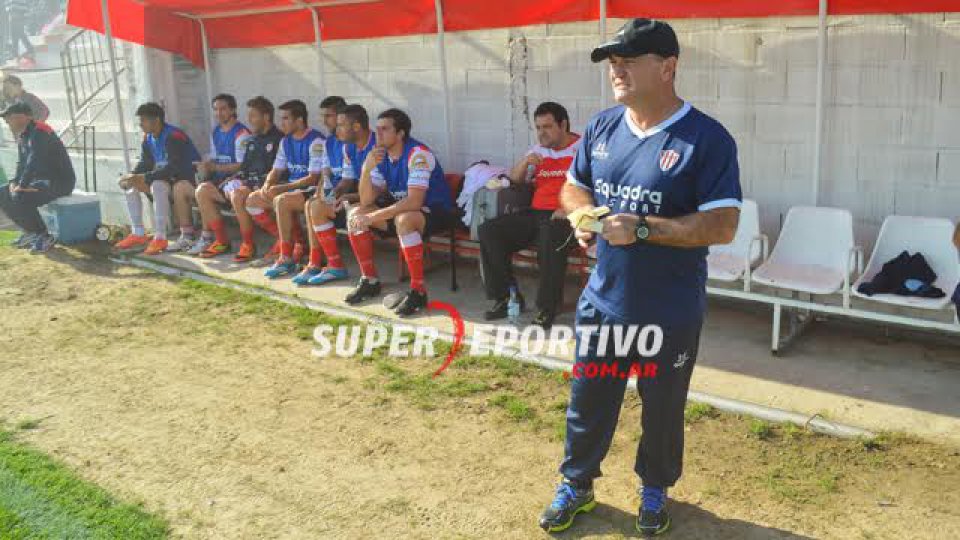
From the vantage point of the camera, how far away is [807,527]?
343 cm

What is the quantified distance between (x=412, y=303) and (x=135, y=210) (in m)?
4.06

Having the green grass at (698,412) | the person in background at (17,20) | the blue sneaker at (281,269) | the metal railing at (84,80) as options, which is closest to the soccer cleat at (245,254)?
the blue sneaker at (281,269)

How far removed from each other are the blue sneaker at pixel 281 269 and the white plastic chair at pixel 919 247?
4.51 metres

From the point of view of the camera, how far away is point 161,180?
8836 mm

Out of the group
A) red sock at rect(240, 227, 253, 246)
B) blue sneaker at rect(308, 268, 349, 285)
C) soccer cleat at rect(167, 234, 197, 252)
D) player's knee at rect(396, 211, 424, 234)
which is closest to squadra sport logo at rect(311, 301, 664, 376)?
player's knee at rect(396, 211, 424, 234)

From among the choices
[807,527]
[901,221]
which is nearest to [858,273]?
[901,221]

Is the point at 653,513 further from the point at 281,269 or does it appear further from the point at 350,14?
the point at 350,14

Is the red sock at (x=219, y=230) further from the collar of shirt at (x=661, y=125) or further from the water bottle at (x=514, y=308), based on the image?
the collar of shirt at (x=661, y=125)

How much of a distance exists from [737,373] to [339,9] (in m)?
5.00

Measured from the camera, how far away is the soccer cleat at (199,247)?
8500mm

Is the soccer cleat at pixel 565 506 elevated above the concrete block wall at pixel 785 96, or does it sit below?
below

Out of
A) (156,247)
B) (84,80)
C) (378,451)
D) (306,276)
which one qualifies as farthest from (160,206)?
(378,451)

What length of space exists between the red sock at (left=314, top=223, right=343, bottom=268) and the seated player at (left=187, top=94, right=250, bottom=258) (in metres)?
1.62

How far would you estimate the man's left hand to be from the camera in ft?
9.70
